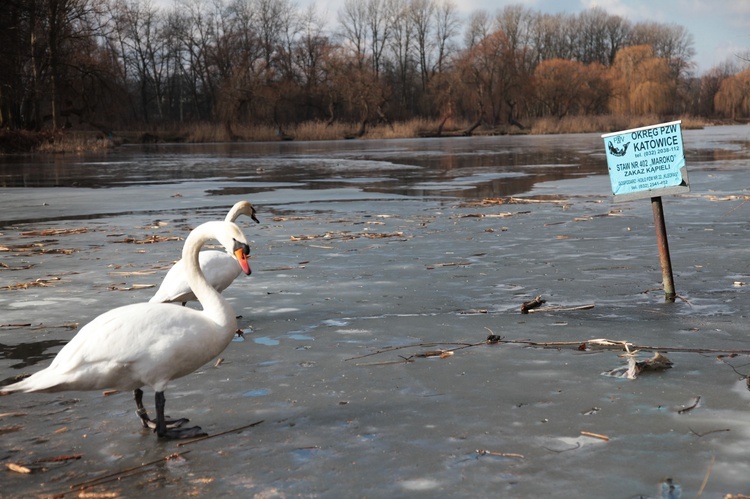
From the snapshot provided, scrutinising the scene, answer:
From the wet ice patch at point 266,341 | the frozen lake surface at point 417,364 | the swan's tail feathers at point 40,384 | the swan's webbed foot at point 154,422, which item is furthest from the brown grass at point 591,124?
the swan's tail feathers at point 40,384

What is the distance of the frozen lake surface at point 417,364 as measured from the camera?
3.74 m

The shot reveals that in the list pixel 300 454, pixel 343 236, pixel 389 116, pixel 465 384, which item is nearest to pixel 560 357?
pixel 465 384

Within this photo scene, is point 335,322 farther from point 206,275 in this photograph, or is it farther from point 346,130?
point 346,130

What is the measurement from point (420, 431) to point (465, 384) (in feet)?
2.71

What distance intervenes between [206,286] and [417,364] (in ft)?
5.09

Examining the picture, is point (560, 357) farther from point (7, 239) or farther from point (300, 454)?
point (7, 239)

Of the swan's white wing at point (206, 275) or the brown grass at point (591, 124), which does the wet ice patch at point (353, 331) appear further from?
the brown grass at point (591, 124)

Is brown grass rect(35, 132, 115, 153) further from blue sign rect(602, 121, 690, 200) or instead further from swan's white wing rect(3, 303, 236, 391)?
swan's white wing rect(3, 303, 236, 391)

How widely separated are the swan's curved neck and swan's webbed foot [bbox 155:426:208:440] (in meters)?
0.55

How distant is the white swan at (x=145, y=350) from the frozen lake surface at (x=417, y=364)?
0.31 metres

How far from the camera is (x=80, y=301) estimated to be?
7.63 m

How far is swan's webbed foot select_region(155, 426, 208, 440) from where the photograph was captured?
421 cm

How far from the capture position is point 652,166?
288 inches

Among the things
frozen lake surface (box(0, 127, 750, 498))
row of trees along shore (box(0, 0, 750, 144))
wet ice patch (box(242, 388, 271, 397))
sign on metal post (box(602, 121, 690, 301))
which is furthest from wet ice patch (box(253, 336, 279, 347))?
row of trees along shore (box(0, 0, 750, 144))
